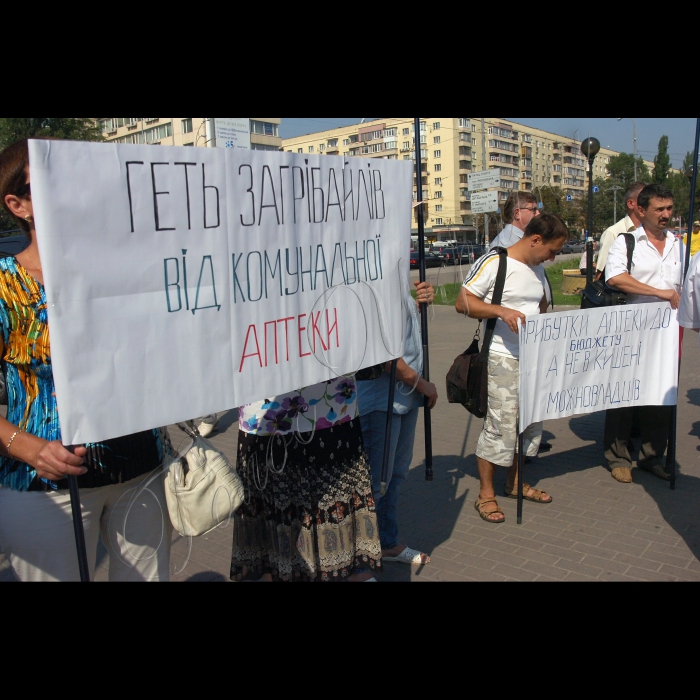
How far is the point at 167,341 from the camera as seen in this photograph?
1817 millimetres

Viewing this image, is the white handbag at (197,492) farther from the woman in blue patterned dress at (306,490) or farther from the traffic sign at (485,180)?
the traffic sign at (485,180)

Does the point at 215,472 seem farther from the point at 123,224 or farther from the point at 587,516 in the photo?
the point at 587,516

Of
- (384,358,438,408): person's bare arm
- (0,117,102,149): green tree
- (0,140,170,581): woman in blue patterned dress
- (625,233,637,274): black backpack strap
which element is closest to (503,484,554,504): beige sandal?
(384,358,438,408): person's bare arm

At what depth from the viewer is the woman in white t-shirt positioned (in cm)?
379

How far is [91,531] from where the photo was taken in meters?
2.03

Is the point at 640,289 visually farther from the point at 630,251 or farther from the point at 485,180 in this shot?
the point at 485,180

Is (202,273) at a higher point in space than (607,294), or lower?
higher

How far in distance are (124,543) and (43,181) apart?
118cm

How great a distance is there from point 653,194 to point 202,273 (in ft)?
11.8

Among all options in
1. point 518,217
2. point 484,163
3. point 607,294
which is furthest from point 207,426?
point 484,163

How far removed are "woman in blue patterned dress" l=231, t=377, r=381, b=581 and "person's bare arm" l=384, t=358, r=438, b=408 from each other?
336 millimetres

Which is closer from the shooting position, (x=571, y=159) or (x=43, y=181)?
(x=43, y=181)
